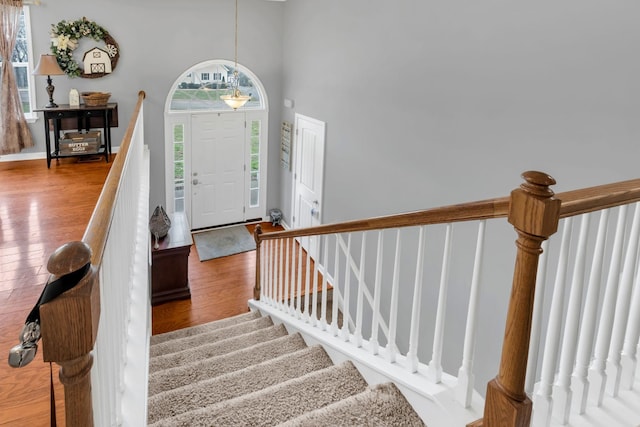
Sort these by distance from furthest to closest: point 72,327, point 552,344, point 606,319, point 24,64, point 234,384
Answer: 1. point 24,64
2. point 234,384
3. point 606,319
4. point 552,344
5. point 72,327

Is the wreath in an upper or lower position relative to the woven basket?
upper

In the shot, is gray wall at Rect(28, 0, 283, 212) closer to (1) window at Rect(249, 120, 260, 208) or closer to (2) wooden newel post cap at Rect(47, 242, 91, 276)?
(1) window at Rect(249, 120, 260, 208)

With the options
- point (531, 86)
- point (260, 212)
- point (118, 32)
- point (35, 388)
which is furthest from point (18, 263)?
point (260, 212)

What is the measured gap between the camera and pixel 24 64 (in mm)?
6441

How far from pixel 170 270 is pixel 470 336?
196 inches

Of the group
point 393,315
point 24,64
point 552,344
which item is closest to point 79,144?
point 24,64

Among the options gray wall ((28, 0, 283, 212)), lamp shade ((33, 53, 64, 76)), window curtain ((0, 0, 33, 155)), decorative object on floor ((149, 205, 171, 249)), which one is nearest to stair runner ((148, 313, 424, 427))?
decorative object on floor ((149, 205, 171, 249))

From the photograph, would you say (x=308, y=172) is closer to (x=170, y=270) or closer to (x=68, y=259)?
(x=170, y=270)

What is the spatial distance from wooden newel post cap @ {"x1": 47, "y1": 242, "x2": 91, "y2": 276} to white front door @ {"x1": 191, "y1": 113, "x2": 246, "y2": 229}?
7.33m

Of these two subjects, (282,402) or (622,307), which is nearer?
(622,307)

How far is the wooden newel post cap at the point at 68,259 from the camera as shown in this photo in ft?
2.63

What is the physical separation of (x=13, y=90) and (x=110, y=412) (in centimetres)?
610

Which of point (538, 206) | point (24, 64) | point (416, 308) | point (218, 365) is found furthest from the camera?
point (24, 64)

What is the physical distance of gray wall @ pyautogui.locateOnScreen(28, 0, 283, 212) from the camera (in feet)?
21.7
